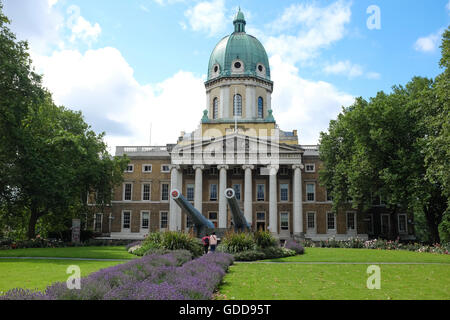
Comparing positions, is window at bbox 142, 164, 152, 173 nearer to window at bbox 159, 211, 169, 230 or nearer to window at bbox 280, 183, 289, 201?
window at bbox 159, 211, 169, 230

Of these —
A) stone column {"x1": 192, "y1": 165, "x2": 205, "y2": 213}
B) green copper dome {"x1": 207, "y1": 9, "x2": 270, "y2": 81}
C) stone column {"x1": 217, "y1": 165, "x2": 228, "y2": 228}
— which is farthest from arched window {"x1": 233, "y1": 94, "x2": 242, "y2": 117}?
stone column {"x1": 192, "y1": 165, "x2": 205, "y2": 213}

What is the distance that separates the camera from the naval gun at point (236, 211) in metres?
24.4

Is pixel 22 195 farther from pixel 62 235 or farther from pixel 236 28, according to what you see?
pixel 236 28

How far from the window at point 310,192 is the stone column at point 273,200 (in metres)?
6.63

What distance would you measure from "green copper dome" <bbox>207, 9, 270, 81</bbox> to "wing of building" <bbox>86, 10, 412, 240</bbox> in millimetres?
143

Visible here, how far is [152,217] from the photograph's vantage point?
52438mm

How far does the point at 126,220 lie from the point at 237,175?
52.2ft

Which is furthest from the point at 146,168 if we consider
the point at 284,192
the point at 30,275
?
the point at 30,275

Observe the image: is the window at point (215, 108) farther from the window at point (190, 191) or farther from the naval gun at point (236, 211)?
the naval gun at point (236, 211)

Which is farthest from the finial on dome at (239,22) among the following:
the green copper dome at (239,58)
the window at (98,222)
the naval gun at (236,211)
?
the naval gun at (236,211)

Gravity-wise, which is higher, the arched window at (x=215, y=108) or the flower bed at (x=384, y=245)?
the arched window at (x=215, y=108)

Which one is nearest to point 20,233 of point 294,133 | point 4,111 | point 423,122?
point 4,111

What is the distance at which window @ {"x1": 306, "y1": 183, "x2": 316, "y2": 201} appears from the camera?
5075 centimetres
